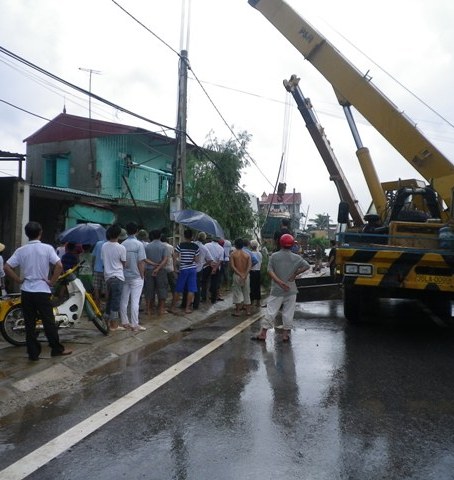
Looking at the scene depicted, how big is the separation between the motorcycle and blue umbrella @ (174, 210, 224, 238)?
3.71m

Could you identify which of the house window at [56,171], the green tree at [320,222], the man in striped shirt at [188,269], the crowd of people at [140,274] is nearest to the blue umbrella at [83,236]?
the crowd of people at [140,274]

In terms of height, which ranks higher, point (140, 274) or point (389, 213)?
point (389, 213)

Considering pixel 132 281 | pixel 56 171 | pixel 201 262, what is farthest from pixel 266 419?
pixel 56 171

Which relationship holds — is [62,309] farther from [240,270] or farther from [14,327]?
[240,270]

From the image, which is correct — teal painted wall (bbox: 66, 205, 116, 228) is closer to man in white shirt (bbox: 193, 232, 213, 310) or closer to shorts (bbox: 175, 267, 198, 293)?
man in white shirt (bbox: 193, 232, 213, 310)

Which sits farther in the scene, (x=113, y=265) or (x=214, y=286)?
(x=214, y=286)

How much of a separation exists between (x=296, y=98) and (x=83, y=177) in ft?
31.8

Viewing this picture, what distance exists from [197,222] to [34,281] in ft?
17.7

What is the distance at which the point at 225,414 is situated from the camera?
4609mm

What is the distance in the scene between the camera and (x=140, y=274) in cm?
845

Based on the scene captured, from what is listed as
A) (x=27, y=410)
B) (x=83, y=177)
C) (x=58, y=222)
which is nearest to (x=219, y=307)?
(x=58, y=222)

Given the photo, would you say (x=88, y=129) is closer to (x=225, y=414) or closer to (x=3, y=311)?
(x=3, y=311)

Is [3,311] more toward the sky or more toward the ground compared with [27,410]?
more toward the sky

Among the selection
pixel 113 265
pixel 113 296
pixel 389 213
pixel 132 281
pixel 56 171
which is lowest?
pixel 113 296
